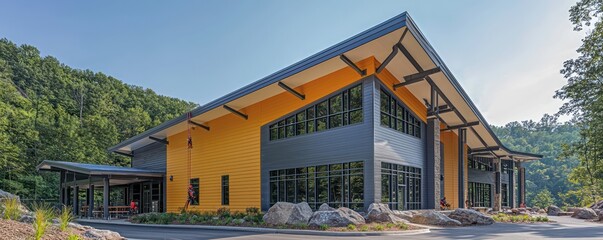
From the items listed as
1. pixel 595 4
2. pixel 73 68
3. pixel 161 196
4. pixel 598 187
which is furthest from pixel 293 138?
pixel 73 68

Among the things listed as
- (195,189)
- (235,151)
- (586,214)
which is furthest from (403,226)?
(586,214)

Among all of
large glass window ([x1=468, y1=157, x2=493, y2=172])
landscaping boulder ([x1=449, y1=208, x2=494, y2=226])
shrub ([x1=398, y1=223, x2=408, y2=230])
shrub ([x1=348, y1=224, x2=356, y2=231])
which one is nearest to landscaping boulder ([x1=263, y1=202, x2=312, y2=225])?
shrub ([x1=348, y1=224, x2=356, y2=231])

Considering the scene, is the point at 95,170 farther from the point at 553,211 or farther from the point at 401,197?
the point at 553,211

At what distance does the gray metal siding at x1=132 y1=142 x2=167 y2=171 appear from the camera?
27.4 metres

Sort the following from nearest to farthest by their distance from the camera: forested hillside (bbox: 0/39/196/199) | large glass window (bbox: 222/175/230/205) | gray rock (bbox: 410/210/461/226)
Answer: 1. gray rock (bbox: 410/210/461/226)
2. large glass window (bbox: 222/175/230/205)
3. forested hillside (bbox: 0/39/196/199)

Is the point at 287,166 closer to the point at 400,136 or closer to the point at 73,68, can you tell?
the point at 400,136

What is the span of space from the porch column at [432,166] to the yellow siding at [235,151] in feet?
18.7

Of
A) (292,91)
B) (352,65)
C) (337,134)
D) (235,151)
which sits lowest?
(235,151)

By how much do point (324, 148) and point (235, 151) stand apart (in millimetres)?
5743

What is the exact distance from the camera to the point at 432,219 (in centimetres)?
1625

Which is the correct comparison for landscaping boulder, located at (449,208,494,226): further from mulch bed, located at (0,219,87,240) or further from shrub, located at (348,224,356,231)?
mulch bed, located at (0,219,87,240)

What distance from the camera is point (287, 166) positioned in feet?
64.7

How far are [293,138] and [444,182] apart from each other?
10185 mm

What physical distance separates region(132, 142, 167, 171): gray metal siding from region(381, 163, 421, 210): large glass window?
1499 cm
